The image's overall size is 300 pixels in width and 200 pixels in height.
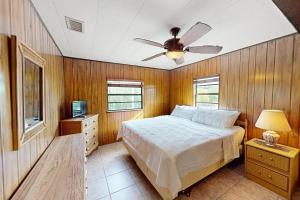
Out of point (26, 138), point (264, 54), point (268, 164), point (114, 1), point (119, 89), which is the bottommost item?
point (268, 164)

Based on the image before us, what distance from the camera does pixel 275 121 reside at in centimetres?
197

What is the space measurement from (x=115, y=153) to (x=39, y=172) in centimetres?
216

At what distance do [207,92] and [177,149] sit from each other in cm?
239

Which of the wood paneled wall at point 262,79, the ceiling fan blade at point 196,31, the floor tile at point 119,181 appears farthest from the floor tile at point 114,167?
the wood paneled wall at point 262,79

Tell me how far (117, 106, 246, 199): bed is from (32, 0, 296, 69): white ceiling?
1634 millimetres

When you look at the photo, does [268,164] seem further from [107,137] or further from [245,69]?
[107,137]

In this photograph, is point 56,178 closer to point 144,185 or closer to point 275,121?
point 144,185

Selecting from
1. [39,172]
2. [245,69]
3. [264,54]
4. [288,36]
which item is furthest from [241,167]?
[39,172]

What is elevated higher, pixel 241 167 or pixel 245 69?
pixel 245 69

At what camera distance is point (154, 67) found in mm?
4465

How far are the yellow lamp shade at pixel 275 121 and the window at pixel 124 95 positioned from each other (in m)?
3.14

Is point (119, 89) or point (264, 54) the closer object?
point (264, 54)

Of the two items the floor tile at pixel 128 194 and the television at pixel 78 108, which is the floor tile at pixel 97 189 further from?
the television at pixel 78 108

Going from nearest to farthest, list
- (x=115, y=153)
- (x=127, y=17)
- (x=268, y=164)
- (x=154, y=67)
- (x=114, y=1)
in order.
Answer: (x=114, y=1), (x=127, y=17), (x=268, y=164), (x=115, y=153), (x=154, y=67)
